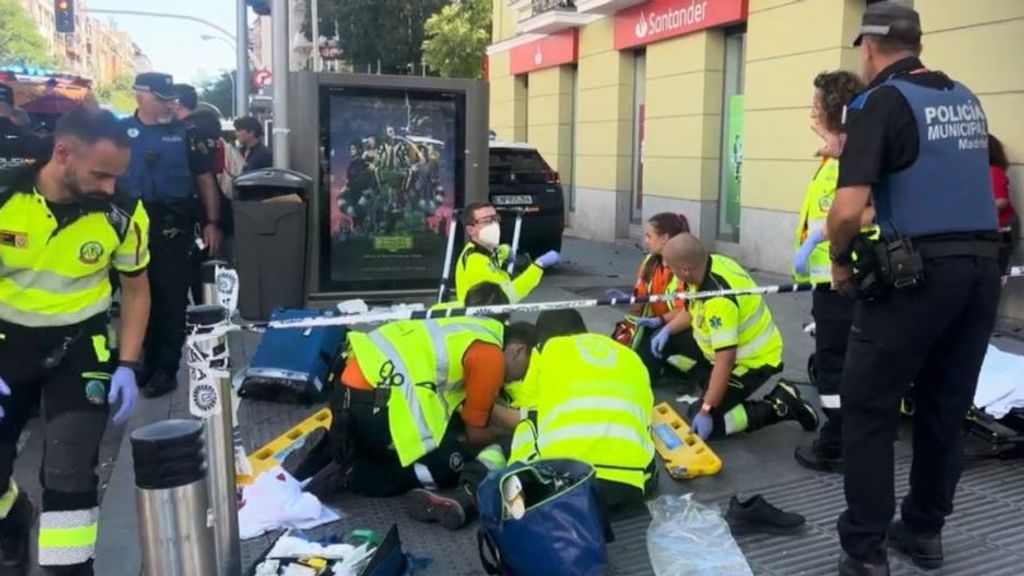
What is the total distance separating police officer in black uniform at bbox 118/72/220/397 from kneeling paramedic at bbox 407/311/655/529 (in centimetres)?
268

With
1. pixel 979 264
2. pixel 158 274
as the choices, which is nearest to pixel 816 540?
pixel 979 264

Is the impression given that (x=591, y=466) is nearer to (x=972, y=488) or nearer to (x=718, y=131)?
(x=972, y=488)

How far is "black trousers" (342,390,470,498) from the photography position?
4297mm

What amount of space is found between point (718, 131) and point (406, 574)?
10592 mm

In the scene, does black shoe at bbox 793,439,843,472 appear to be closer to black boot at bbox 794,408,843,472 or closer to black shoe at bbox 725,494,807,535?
black boot at bbox 794,408,843,472

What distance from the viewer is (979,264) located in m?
3.30

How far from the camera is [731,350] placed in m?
4.94

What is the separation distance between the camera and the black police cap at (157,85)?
20.4 feet

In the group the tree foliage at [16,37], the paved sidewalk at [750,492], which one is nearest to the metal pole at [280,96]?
the paved sidewalk at [750,492]

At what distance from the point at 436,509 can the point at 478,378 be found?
2.04 feet

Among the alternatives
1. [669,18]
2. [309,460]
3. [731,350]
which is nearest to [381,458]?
[309,460]

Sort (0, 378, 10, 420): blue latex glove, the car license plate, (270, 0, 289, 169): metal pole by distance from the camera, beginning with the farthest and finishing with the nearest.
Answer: the car license plate
(270, 0, 289, 169): metal pole
(0, 378, 10, 420): blue latex glove

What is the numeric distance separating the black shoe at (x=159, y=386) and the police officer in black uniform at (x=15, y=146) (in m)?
1.52

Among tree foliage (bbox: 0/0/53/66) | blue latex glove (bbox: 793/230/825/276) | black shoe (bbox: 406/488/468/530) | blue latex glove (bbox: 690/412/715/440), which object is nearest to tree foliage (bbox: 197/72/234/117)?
tree foliage (bbox: 0/0/53/66)
